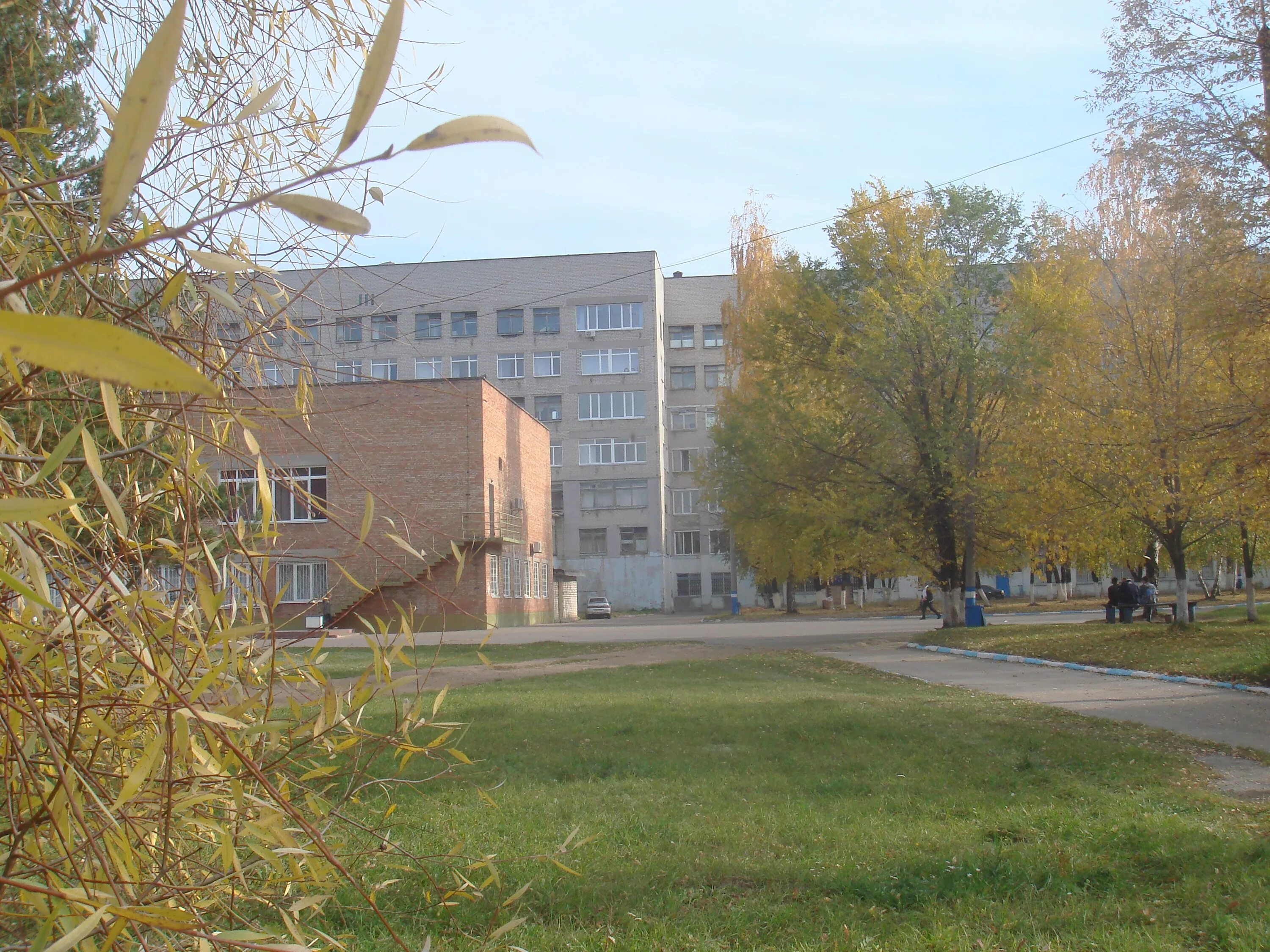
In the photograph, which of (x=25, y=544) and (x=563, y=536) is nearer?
(x=25, y=544)

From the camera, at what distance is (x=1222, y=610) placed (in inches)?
1284

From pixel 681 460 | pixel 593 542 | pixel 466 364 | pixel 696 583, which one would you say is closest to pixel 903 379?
pixel 466 364

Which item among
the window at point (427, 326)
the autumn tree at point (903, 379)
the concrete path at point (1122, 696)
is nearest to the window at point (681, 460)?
the autumn tree at point (903, 379)

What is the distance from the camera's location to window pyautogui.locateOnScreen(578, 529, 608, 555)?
6362 cm

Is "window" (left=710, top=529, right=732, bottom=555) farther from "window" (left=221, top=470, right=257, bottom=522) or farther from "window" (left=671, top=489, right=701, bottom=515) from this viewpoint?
"window" (left=221, top=470, right=257, bottom=522)

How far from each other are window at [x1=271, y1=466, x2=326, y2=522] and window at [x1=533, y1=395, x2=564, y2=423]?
58.8 metres

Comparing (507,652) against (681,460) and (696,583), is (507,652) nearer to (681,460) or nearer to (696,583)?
(696,583)

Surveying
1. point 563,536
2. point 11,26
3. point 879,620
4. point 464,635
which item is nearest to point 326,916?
point 11,26

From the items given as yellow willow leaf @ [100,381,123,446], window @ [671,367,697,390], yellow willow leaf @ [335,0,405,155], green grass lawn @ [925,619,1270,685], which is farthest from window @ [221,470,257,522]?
window @ [671,367,697,390]

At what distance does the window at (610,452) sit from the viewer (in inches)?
2466

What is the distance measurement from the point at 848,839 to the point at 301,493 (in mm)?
4003

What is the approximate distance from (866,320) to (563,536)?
38902 mm

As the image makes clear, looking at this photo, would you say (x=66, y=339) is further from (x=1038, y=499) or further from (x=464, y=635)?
(x=464, y=635)

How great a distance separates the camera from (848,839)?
18.2 feet
